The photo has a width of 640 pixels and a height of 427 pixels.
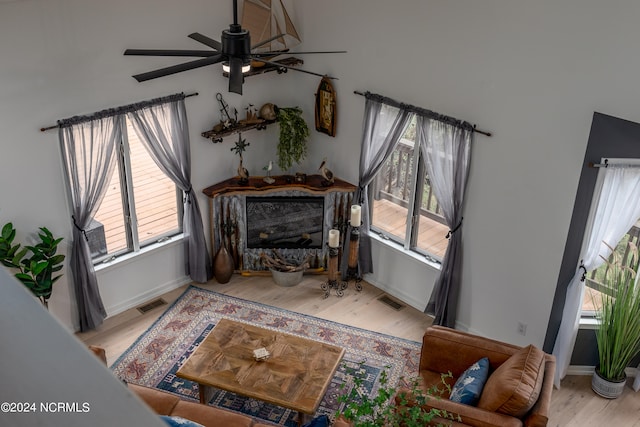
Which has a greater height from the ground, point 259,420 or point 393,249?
point 393,249

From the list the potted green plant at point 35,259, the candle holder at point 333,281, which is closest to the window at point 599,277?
the candle holder at point 333,281

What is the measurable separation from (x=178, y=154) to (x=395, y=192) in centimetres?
239

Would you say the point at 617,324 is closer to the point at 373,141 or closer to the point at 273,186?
the point at 373,141

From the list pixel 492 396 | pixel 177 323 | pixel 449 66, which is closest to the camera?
pixel 492 396

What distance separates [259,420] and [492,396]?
79.0 inches

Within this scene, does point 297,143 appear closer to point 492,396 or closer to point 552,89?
point 552,89

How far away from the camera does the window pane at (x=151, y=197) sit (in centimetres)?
680

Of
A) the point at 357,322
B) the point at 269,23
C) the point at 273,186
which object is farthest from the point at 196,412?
the point at 269,23

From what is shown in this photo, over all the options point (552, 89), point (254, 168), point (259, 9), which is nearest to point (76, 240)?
point (254, 168)

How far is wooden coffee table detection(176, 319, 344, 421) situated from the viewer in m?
5.23

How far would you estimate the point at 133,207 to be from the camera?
6.88 metres

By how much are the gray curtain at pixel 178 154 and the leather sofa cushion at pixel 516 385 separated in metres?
3.73

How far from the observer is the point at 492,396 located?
179 inches

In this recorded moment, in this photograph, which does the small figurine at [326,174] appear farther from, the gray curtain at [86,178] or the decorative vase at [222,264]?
the gray curtain at [86,178]
